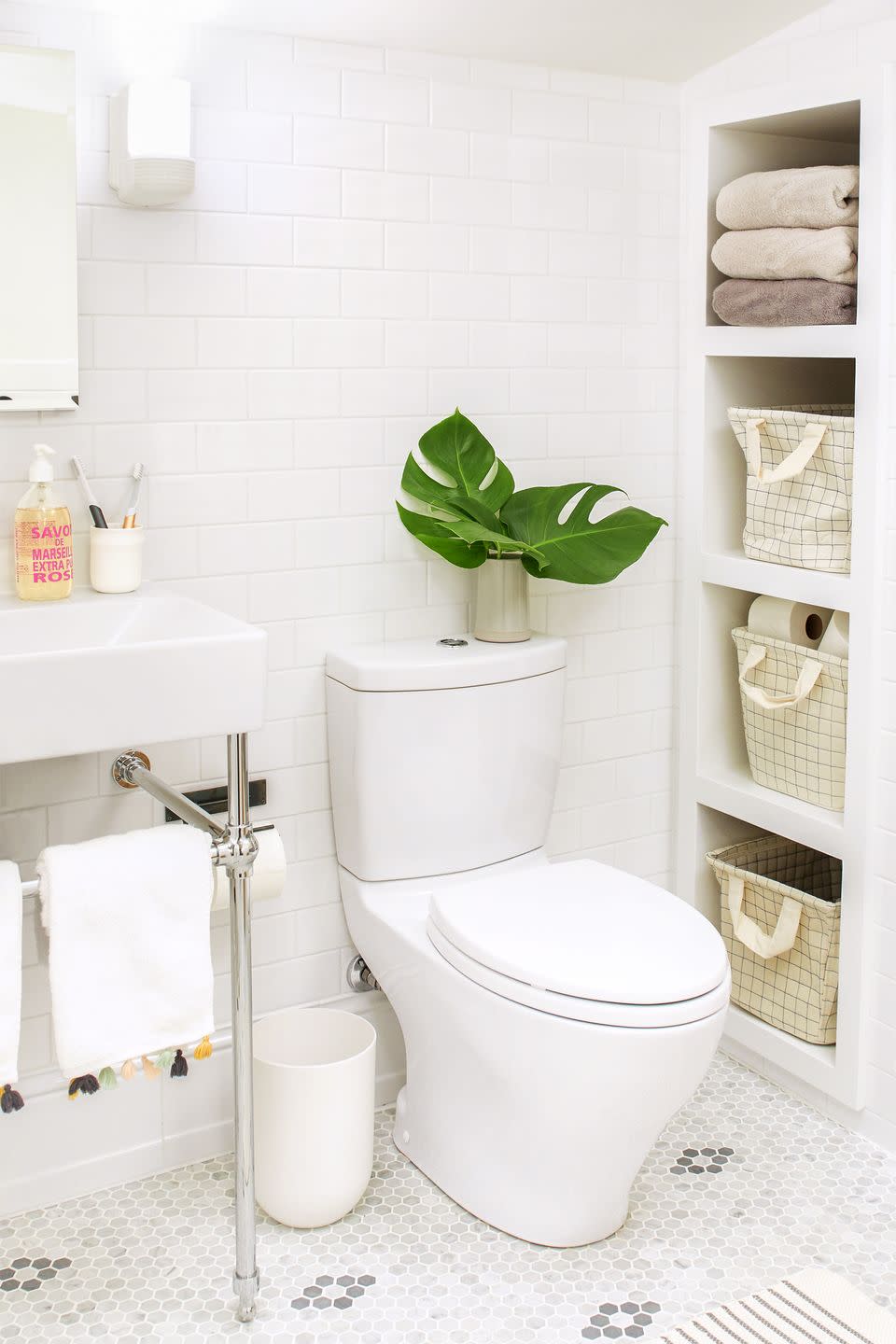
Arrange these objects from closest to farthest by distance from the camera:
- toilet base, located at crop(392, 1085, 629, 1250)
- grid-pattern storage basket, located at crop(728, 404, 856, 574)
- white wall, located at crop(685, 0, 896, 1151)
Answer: toilet base, located at crop(392, 1085, 629, 1250) → white wall, located at crop(685, 0, 896, 1151) → grid-pattern storage basket, located at crop(728, 404, 856, 574)

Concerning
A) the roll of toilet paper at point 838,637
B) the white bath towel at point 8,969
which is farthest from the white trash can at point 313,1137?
the roll of toilet paper at point 838,637

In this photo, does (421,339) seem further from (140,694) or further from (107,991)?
(107,991)

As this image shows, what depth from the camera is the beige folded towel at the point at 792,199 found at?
2137mm

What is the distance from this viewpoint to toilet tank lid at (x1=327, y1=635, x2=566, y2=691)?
211 cm

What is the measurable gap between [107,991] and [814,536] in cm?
138

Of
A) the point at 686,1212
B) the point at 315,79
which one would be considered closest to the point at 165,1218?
the point at 686,1212

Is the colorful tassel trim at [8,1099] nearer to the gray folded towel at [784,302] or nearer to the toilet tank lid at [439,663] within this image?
the toilet tank lid at [439,663]

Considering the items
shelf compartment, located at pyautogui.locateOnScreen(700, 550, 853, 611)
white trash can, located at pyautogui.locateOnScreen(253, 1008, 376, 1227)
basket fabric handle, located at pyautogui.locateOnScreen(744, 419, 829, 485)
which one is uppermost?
basket fabric handle, located at pyautogui.locateOnScreen(744, 419, 829, 485)

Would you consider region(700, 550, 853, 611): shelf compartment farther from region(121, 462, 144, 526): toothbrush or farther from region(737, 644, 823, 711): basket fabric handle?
region(121, 462, 144, 526): toothbrush

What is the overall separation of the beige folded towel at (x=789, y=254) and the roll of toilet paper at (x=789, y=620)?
558mm

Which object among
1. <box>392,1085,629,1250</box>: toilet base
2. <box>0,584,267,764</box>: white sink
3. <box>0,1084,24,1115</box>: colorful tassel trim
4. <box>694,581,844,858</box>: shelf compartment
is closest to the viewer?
<box>0,584,267,764</box>: white sink

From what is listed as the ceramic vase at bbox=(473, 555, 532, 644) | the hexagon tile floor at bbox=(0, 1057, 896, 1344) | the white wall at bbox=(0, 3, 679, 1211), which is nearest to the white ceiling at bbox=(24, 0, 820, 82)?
the white wall at bbox=(0, 3, 679, 1211)

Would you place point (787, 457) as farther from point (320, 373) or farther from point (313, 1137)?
point (313, 1137)

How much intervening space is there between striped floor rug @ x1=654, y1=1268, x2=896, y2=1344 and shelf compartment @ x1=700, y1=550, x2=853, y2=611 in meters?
1.04
